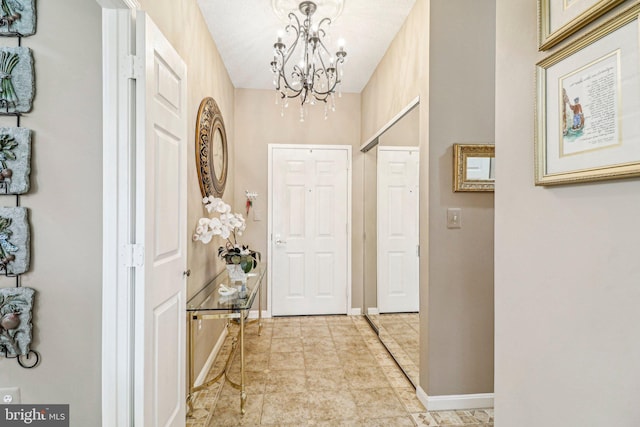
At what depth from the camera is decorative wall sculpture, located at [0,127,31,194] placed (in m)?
1.34

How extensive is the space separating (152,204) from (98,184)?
0.25 meters

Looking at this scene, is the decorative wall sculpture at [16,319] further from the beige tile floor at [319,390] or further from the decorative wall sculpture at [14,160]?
the beige tile floor at [319,390]

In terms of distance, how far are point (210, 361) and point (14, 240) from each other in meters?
1.81

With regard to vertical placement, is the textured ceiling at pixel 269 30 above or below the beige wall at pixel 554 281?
above

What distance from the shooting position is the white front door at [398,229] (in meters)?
2.47

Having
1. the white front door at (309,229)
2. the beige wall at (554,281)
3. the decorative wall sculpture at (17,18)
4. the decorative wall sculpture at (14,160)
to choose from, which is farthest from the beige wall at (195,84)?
the beige wall at (554,281)

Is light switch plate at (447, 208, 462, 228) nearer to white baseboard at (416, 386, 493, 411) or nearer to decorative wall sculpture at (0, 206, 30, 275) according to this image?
white baseboard at (416, 386, 493, 411)

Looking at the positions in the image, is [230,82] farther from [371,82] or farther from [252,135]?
[371,82]

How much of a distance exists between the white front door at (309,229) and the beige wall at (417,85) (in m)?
1.14

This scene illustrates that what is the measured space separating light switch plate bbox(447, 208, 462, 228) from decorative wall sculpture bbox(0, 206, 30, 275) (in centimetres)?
223

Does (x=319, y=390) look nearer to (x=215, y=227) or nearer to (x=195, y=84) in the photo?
(x=215, y=227)

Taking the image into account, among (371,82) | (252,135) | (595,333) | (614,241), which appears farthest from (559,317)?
(252,135)

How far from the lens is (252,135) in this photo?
3996mm

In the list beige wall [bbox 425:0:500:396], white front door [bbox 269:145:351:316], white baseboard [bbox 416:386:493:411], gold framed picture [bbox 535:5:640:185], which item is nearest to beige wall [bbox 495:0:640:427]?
gold framed picture [bbox 535:5:640:185]
